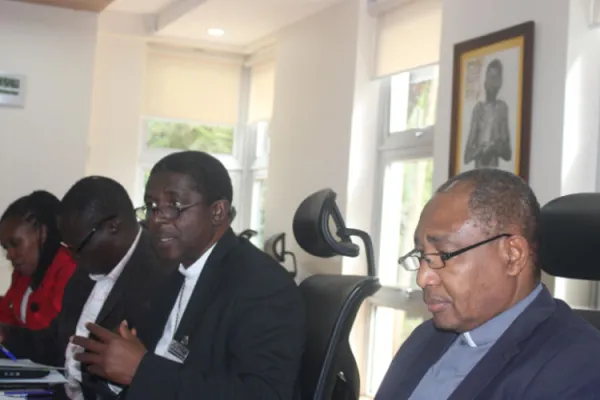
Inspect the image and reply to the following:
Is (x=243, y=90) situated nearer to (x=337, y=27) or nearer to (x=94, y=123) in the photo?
(x=94, y=123)

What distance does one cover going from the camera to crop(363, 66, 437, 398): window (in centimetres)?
491

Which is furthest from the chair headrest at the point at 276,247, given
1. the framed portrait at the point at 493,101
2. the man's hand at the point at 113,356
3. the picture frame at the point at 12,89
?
the man's hand at the point at 113,356

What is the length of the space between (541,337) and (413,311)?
3412mm

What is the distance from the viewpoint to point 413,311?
4.86 m

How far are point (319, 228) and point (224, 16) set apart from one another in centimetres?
400

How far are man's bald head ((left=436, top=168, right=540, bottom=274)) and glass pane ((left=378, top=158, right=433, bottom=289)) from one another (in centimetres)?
332

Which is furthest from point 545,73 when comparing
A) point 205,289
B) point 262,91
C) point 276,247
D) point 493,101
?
point 262,91

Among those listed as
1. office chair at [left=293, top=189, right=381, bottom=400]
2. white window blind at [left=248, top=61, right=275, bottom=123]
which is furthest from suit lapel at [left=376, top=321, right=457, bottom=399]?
white window blind at [left=248, top=61, right=275, bottom=123]

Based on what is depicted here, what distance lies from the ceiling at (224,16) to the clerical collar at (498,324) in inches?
165

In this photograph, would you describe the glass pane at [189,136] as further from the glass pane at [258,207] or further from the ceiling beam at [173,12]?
the ceiling beam at [173,12]

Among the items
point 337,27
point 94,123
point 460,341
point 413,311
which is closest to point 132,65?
point 94,123

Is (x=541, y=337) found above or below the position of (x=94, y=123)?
below

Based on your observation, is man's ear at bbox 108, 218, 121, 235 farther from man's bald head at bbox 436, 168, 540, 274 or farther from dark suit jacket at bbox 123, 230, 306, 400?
man's bald head at bbox 436, 168, 540, 274

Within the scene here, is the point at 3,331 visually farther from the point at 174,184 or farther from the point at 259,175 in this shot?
the point at 259,175
